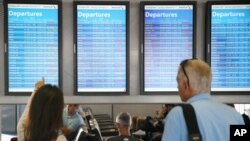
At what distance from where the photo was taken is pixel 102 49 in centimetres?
273

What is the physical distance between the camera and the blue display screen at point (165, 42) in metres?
2.71

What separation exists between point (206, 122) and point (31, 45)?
5.23 feet

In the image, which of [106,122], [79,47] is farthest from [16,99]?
[106,122]

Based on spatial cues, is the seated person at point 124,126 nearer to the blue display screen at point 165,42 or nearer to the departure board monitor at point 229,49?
the blue display screen at point 165,42

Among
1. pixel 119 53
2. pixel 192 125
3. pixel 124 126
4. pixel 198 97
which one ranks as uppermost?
pixel 119 53

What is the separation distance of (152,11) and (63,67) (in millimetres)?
862

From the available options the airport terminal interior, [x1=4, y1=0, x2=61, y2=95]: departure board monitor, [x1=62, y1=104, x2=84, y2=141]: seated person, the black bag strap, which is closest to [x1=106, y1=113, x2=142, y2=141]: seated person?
[x1=62, y1=104, x2=84, y2=141]: seated person

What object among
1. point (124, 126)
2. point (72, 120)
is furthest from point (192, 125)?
point (72, 120)

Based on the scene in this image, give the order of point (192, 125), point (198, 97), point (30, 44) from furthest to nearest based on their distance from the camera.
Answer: point (30, 44), point (198, 97), point (192, 125)

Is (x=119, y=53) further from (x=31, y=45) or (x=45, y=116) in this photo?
(x=45, y=116)

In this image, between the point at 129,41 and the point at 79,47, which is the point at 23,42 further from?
the point at 129,41

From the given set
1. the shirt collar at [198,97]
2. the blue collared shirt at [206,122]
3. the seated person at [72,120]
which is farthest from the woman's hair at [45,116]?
the seated person at [72,120]

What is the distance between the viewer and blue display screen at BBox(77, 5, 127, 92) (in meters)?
2.70

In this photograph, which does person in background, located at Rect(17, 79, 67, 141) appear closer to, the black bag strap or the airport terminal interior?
the black bag strap
